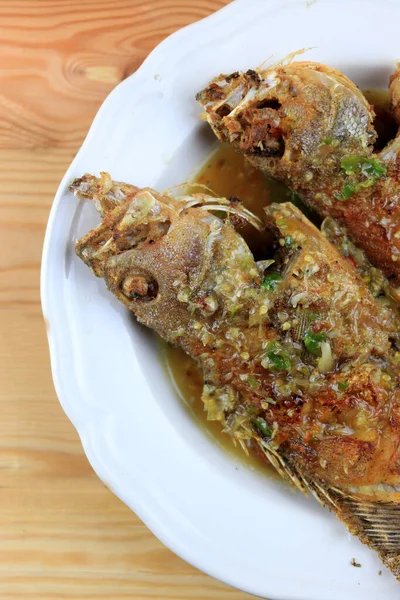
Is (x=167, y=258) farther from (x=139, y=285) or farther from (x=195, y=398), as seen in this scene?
(x=195, y=398)

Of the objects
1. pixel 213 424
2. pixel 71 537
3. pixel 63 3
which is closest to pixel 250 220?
pixel 213 424

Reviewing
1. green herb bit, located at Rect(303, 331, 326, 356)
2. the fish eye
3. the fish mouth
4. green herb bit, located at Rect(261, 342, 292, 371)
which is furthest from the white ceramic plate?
green herb bit, located at Rect(303, 331, 326, 356)

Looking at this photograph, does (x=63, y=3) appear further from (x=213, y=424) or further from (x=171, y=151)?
(x=213, y=424)

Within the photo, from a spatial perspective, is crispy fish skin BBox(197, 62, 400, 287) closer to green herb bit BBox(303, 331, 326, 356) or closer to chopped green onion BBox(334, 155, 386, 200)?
chopped green onion BBox(334, 155, 386, 200)

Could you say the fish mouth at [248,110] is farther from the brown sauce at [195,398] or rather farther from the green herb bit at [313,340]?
the brown sauce at [195,398]

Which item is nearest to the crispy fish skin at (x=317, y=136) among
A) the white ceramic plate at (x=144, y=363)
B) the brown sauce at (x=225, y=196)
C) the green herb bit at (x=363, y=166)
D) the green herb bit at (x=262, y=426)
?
the green herb bit at (x=363, y=166)

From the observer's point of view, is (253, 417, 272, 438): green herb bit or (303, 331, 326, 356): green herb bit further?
(253, 417, 272, 438): green herb bit

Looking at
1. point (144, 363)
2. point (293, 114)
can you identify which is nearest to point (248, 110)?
point (293, 114)
